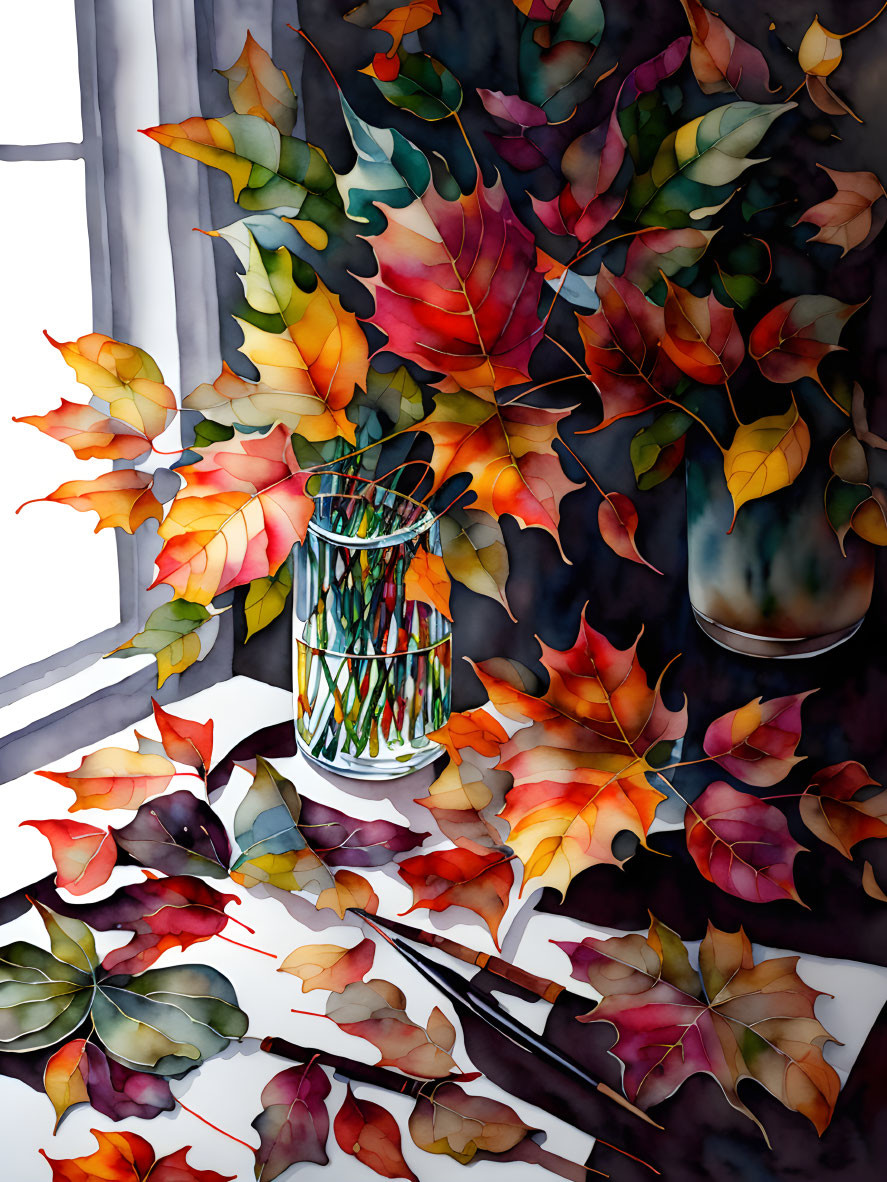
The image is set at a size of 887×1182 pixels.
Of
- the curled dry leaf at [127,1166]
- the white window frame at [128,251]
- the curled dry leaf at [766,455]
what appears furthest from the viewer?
the white window frame at [128,251]

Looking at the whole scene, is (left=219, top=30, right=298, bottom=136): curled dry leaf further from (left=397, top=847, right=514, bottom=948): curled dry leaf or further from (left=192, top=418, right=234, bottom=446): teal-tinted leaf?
(left=397, top=847, right=514, bottom=948): curled dry leaf

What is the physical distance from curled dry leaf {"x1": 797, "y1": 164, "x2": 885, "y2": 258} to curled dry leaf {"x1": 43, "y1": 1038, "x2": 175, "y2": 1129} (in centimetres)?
52

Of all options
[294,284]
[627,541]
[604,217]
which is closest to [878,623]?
[627,541]

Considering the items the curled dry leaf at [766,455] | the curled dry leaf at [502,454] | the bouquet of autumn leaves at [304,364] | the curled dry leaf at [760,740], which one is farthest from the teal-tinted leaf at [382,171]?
the curled dry leaf at [760,740]

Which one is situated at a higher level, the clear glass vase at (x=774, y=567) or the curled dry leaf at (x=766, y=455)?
the curled dry leaf at (x=766, y=455)

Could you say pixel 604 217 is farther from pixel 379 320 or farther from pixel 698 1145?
pixel 698 1145

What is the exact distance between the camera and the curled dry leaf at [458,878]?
1.73 ft

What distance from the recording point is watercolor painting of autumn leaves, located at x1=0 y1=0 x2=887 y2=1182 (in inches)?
17.3

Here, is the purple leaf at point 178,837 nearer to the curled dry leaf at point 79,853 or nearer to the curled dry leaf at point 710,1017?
the curled dry leaf at point 79,853

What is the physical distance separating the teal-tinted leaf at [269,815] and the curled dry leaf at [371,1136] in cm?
16

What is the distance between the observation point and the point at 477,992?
485 millimetres

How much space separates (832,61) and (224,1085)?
550mm

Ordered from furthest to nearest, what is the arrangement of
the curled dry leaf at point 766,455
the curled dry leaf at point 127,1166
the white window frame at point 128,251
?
the white window frame at point 128,251, the curled dry leaf at point 766,455, the curled dry leaf at point 127,1166

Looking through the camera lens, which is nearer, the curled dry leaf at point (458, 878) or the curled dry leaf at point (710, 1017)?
the curled dry leaf at point (710, 1017)
